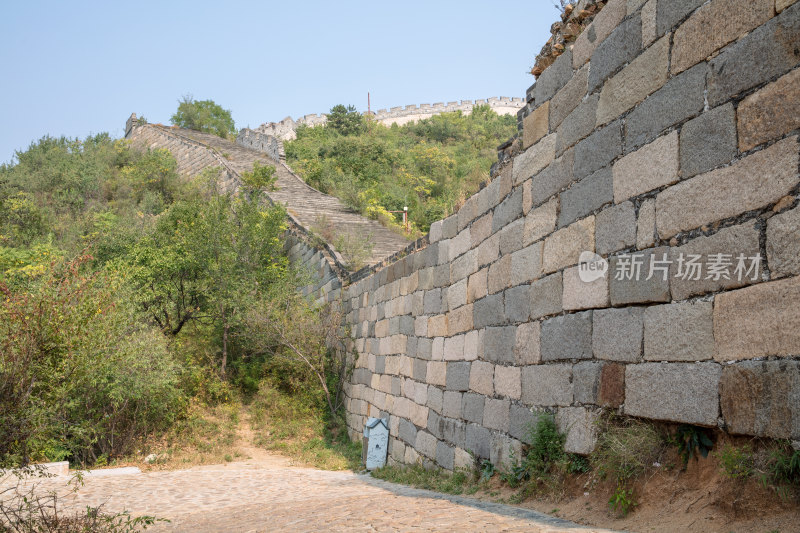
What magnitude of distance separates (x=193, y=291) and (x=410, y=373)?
20.2 feet

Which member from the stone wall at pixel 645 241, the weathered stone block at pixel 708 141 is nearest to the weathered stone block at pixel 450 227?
the stone wall at pixel 645 241

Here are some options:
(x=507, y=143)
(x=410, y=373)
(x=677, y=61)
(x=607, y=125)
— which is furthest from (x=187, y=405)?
(x=677, y=61)

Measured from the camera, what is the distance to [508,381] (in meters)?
5.86

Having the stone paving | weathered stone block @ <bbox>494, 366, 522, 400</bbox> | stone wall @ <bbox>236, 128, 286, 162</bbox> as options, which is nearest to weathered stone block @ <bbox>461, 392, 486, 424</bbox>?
weathered stone block @ <bbox>494, 366, 522, 400</bbox>

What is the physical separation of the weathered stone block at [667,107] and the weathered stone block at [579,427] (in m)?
1.85

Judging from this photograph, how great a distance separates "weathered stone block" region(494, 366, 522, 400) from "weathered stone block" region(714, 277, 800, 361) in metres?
2.46

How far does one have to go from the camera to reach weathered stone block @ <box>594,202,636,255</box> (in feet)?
13.7

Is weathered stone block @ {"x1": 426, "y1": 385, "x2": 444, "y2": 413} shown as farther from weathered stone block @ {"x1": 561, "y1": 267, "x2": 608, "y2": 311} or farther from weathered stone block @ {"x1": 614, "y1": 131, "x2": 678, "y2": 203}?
weathered stone block @ {"x1": 614, "y1": 131, "x2": 678, "y2": 203}

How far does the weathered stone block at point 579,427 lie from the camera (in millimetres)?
4410

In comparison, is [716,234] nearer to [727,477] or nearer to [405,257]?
[727,477]

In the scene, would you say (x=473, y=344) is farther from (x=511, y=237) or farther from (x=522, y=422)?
(x=522, y=422)

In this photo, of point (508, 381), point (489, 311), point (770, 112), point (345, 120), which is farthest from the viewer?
point (345, 120)

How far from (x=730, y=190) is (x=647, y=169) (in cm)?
75

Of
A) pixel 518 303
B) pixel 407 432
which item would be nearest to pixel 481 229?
pixel 518 303
